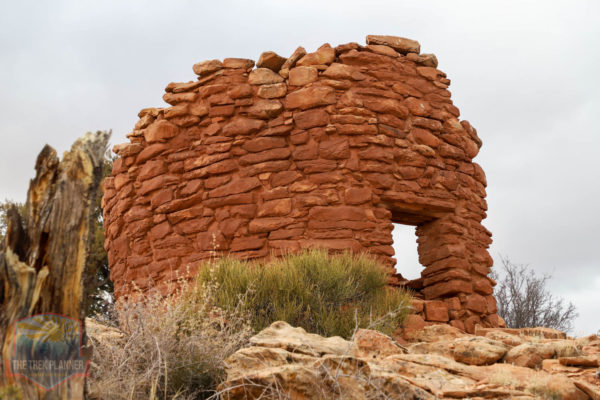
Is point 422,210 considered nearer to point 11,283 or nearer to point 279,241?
point 279,241

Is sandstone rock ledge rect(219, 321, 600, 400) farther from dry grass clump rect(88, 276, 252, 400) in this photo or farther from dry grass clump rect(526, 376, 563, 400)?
dry grass clump rect(88, 276, 252, 400)

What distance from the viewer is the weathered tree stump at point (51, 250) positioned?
8.56 feet

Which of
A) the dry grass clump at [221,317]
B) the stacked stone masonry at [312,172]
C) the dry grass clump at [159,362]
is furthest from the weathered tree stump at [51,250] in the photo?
the stacked stone masonry at [312,172]

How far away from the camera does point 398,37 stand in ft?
25.1

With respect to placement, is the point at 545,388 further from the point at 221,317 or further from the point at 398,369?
the point at 221,317

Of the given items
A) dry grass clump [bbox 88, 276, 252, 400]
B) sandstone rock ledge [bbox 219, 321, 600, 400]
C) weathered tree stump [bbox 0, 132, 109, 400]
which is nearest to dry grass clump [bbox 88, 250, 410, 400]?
dry grass clump [bbox 88, 276, 252, 400]

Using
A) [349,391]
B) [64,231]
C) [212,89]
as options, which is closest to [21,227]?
[64,231]

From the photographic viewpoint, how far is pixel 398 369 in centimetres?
397

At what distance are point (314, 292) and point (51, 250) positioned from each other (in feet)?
10.2

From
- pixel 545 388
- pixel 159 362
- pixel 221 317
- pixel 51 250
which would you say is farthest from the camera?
pixel 221 317

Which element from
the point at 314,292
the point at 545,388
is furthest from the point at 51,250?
the point at 314,292

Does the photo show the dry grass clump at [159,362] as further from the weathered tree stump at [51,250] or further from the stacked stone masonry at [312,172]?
the stacked stone masonry at [312,172]

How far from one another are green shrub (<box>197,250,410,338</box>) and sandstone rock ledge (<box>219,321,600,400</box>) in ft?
2.16

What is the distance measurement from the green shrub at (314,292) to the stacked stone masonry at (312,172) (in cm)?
58
